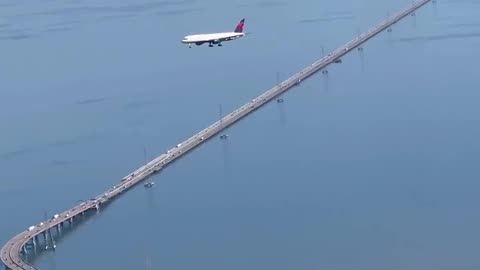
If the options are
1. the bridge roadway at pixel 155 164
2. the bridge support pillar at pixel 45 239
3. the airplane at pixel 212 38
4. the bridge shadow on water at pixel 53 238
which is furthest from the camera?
the airplane at pixel 212 38

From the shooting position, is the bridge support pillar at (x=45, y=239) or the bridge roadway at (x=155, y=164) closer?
the bridge roadway at (x=155, y=164)

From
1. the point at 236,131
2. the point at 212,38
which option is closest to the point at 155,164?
the point at 236,131

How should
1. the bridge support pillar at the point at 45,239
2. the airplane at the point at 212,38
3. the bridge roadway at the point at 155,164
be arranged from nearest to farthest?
the bridge roadway at the point at 155,164 → the bridge support pillar at the point at 45,239 → the airplane at the point at 212,38

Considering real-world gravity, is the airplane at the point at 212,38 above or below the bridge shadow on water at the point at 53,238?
above

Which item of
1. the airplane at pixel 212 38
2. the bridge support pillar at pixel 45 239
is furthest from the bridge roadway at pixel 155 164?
the airplane at pixel 212 38

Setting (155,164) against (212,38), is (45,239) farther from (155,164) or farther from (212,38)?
(212,38)

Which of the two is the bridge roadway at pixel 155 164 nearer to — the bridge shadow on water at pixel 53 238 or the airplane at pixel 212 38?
the bridge shadow on water at pixel 53 238
